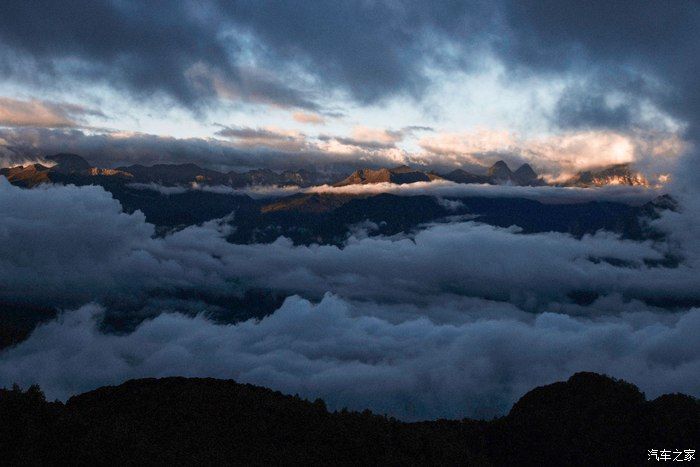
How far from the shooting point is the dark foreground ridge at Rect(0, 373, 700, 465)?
5425cm

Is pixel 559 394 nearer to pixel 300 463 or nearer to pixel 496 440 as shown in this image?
pixel 496 440

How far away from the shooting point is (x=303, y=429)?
7131 cm

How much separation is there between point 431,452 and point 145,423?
2868cm

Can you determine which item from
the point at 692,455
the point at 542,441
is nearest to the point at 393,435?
the point at 542,441

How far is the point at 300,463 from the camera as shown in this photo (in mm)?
61250

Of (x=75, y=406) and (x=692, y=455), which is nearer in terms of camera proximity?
(x=692, y=455)

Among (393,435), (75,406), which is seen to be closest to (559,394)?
(393,435)

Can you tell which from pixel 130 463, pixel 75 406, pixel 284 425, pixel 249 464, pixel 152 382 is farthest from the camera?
pixel 152 382

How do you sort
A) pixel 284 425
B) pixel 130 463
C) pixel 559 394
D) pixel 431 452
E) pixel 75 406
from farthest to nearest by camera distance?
pixel 559 394 → pixel 75 406 → pixel 284 425 → pixel 431 452 → pixel 130 463

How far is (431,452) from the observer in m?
67.1

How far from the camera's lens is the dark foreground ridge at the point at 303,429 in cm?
5425

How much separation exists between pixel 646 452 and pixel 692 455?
5135 millimetres

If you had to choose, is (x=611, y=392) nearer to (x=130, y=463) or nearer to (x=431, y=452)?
(x=431, y=452)

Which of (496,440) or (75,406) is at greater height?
(75,406)
